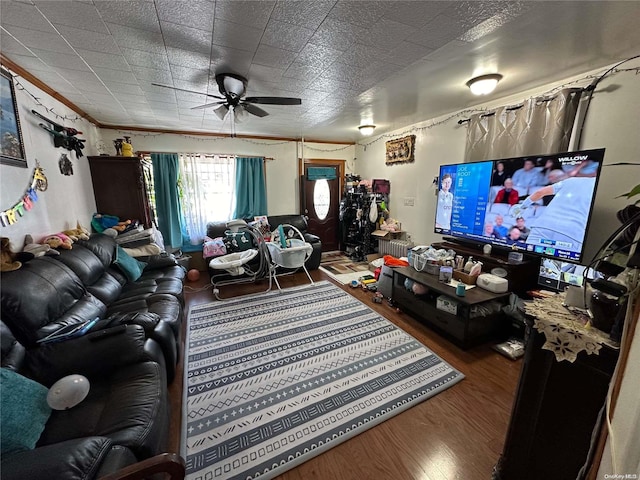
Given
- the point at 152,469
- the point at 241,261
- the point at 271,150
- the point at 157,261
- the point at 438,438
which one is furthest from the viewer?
the point at 271,150

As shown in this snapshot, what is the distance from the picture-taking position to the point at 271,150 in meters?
5.00

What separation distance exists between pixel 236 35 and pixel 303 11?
497 mm

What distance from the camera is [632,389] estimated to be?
60 centimetres

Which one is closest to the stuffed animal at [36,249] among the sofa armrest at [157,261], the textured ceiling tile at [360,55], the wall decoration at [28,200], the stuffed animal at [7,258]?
the wall decoration at [28,200]

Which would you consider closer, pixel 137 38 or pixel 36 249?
pixel 137 38

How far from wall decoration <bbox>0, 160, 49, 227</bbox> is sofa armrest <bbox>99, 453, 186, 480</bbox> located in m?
1.99

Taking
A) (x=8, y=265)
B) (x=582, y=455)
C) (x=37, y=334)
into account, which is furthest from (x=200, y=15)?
(x=582, y=455)

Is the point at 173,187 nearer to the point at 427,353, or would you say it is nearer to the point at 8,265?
the point at 8,265

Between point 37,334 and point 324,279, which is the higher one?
point 37,334

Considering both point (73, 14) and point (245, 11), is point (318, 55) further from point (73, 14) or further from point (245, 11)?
point (73, 14)

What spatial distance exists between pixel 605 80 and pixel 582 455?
275cm

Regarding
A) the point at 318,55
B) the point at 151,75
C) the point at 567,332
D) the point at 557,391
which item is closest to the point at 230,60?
the point at 318,55

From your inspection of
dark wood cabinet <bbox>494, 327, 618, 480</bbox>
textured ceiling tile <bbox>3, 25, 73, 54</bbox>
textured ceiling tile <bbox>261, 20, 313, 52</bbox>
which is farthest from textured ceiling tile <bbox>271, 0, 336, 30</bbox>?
dark wood cabinet <bbox>494, 327, 618, 480</bbox>

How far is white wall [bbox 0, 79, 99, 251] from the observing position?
1.86 meters
